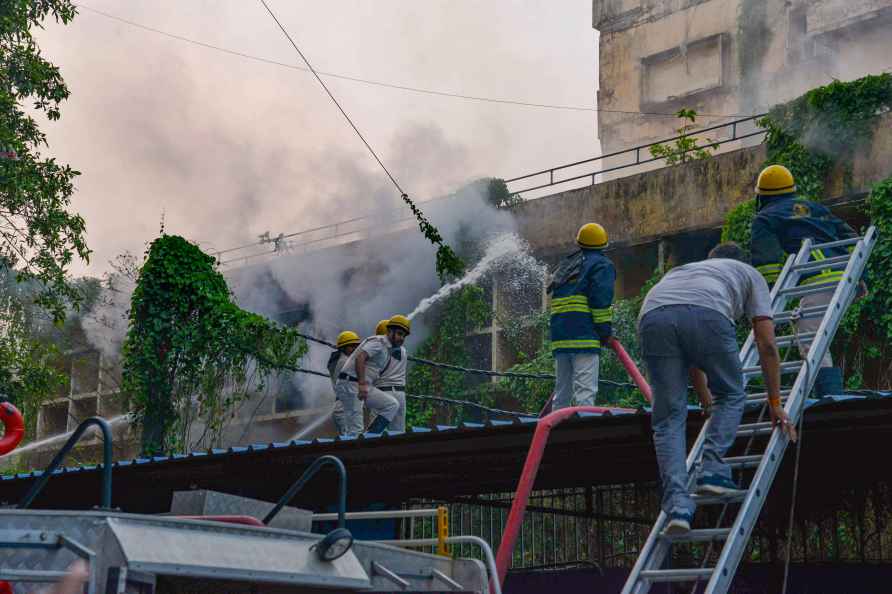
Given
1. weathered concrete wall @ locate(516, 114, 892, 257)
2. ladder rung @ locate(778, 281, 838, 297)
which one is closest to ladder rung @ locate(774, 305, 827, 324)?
ladder rung @ locate(778, 281, 838, 297)

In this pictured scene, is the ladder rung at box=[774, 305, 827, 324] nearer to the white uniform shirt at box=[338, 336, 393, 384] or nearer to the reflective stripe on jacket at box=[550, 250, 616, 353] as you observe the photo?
the reflective stripe on jacket at box=[550, 250, 616, 353]

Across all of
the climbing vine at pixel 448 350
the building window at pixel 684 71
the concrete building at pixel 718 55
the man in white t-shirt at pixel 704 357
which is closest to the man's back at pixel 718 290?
→ the man in white t-shirt at pixel 704 357

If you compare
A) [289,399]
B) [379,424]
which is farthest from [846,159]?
[289,399]

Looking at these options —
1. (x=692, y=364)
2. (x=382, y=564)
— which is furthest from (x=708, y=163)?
(x=382, y=564)

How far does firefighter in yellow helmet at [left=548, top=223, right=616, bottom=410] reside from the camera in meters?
9.27

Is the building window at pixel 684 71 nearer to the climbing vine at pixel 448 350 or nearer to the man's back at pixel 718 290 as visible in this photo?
the climbing vine at pixel 448 350

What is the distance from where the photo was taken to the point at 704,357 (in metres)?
5.93

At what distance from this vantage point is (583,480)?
1042 cm

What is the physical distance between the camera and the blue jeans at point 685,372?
19.3 feet

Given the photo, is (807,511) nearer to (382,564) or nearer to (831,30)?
(382,564)

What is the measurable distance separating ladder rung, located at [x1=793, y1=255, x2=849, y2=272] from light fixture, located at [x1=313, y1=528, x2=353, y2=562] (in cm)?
452

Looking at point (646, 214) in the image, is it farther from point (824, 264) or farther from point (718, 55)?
point (824, 264)

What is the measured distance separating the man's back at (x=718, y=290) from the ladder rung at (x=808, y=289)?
3.44ft

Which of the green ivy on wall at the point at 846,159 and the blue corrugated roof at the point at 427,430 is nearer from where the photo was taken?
the blue corrugated roof at the point at 427,430
